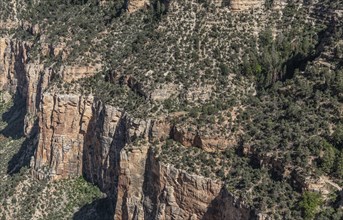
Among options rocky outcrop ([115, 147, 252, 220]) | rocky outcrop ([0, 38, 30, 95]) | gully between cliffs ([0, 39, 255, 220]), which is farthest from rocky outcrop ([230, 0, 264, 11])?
rocky outcrop ([0, 38, 30, 95])

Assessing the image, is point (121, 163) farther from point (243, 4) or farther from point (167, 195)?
point (243, 4)

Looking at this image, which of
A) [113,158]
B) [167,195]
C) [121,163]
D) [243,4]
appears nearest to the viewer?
[167,195]

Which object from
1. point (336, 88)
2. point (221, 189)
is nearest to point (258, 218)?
point (221, 189)

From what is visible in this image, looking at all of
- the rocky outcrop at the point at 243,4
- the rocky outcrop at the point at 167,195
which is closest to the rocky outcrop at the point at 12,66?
the rocky outcrop at the point at 243,4

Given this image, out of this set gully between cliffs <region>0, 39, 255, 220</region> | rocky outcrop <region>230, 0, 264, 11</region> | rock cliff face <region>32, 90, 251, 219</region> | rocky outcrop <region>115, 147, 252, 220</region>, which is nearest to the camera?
rocky outcrop <region>115, 147, 252, 220</region>

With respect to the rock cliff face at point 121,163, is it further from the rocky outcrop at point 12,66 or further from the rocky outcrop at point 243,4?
the rocky outcrop at point 12,66

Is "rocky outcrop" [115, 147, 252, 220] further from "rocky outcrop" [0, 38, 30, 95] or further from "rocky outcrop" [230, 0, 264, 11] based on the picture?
"rocky outcrop" [0, 38, 30, 95]

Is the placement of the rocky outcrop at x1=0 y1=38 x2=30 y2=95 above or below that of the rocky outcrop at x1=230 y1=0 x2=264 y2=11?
below

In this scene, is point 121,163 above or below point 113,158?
above

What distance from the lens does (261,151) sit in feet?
236

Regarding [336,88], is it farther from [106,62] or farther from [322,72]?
[106,62]

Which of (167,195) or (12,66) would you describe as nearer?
(167,195)

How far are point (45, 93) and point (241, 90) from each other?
3050cm

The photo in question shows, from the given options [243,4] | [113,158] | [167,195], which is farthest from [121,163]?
[243,4]
